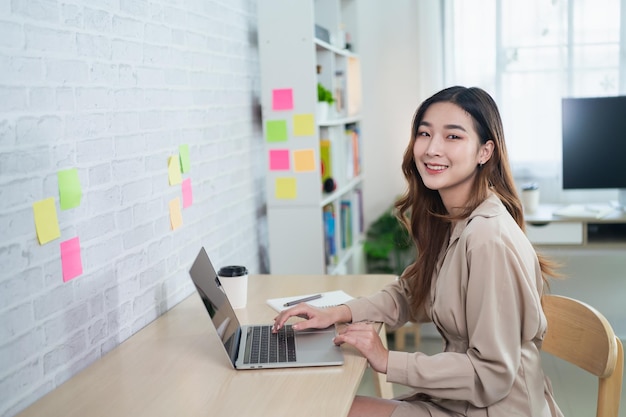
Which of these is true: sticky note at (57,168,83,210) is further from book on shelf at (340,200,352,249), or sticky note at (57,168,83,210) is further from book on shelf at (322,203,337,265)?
book on shelf at (340,200,352,249)

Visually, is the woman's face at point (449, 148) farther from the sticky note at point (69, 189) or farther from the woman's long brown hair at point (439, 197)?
the sticky note at point (69, 189)

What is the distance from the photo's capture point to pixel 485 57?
4188mm

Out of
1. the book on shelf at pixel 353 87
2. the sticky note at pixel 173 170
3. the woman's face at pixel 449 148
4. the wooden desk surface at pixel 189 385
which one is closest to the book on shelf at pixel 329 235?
the book on shelf at pixel 353 87

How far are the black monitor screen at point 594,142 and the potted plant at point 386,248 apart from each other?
0.95 meters

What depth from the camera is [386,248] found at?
4.16 m

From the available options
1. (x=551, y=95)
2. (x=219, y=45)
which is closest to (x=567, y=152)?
(x=551, y=95)

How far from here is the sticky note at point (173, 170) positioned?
2.24 m

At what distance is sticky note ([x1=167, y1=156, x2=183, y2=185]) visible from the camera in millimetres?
2244

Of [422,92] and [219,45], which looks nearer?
[219,45]

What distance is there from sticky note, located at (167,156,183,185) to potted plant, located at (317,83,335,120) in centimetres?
93

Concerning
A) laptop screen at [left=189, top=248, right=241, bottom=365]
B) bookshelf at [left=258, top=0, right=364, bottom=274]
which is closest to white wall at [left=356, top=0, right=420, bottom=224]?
bookshelf at [left=258, top=0, right=364, bottom=274]

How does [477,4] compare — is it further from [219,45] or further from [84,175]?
[84,175]

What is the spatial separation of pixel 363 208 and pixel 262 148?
1.41 metres

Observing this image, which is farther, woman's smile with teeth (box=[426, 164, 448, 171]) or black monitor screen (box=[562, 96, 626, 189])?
black monitor screen (box=[562, 96, 626, 189])
